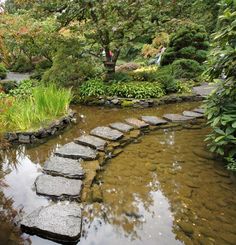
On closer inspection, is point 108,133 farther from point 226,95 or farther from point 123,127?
point 226,95

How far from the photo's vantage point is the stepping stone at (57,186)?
3.71 metres

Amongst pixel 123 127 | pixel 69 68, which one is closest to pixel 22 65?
pixel 69 68

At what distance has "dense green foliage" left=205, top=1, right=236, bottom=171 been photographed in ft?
14.6

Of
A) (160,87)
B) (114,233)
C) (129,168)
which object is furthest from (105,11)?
(114,233)

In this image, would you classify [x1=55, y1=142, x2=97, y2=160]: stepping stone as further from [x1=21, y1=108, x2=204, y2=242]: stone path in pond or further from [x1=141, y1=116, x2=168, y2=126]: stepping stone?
[x1=141, y1=116, x2=168, y2=126]: stepping stone

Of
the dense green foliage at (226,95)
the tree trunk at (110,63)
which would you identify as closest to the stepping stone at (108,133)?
the dense green foliage at (226,95)

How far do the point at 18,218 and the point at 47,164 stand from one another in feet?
3.97

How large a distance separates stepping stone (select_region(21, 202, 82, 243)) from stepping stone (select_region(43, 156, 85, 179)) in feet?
2.60

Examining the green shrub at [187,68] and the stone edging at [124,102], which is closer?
the stone edging at [124,102]

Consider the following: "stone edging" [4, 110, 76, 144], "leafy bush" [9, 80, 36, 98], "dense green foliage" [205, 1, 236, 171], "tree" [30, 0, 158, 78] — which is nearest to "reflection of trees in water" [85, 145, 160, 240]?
"dense green foliage" [205, 1, 236, 171]

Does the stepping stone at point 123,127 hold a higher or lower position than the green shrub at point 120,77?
lower

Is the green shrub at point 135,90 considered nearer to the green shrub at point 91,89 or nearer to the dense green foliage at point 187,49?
the green shrub at point 91,89

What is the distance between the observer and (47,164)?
14.6ft

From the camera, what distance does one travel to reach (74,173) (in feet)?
13.7
